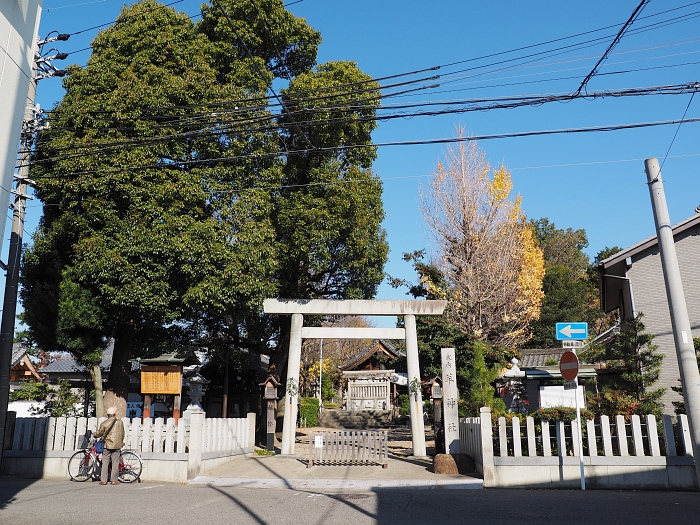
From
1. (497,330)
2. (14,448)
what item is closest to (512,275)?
(497,330)

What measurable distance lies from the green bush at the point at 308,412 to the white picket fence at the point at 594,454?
68.5 feet

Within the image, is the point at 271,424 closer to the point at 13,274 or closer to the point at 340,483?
the point at 340,483

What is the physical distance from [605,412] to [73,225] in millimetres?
13688

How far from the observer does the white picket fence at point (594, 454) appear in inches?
412

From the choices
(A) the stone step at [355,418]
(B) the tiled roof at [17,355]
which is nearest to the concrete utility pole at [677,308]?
(A) the stone step at [355,418]

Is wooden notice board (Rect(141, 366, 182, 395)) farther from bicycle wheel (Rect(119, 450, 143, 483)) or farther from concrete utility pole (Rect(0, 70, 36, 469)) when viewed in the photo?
bicycle wheel (Rect(119, 450, 143, 483))

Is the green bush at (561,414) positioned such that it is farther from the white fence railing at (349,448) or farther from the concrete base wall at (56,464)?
the concrete base wall at (56,464)

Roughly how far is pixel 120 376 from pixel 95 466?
4.67 metres

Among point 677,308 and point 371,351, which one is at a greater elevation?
point 371,351

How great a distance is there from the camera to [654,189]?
1109cm

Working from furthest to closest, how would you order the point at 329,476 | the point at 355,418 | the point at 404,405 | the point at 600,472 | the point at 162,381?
the point at 404,405, the point at 355,418, the point at 162,381, the point at 329,476, the point at 600,472

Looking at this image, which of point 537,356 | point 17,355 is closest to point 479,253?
point 537,356

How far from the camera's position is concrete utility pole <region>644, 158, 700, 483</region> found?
9922 millimetres

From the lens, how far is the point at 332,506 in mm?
8930
